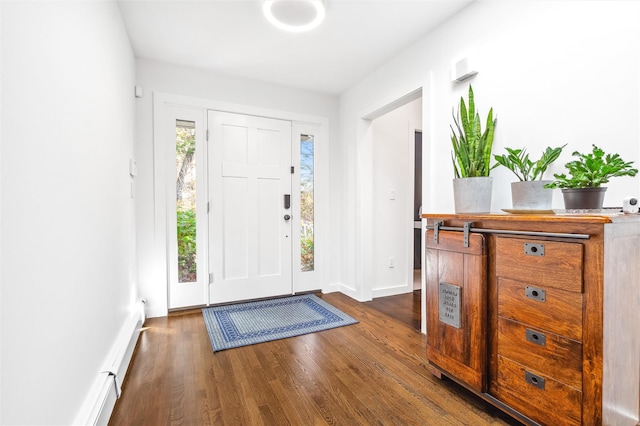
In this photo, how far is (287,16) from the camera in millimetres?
2014

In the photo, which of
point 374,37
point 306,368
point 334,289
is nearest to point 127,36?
point 374,37

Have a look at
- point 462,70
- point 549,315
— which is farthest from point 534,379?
point 462,70

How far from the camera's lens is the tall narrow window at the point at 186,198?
116 inches

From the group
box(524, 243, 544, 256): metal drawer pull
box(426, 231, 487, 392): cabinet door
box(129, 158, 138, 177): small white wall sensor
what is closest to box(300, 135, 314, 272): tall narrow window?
box(129, 158, 138, 177): small white wall sensor

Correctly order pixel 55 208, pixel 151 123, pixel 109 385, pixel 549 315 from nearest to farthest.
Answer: pixel 55 208 → pixel 549 315 → pixel 109 385 → pixel 151 123

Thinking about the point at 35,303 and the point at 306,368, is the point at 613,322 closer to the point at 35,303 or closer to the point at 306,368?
the point at 306,368

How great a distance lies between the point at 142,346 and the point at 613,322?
2.74 m

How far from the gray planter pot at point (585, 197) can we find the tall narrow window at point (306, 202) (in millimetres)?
2572

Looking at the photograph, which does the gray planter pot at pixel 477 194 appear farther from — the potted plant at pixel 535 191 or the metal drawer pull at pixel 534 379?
the metal drawer pull at pixel 534 379

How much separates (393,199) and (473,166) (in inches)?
69.1

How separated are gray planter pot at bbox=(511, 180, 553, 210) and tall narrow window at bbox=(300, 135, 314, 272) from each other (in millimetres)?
2361

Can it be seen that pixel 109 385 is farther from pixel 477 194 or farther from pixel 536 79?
pixel 536 79

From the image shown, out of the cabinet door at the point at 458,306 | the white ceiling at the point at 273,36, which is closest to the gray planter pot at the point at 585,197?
the cabinet door at the point at 458,306

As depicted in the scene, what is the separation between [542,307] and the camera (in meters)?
1.23
